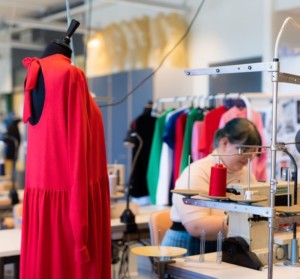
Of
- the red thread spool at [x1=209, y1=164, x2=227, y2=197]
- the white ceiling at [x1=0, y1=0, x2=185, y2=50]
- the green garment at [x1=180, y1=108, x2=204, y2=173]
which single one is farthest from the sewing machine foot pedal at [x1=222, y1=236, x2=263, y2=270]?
the white ceiling at [x1=0, y1=0, x2=185, y2=50]

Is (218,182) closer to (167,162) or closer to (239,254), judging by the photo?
(239,254)

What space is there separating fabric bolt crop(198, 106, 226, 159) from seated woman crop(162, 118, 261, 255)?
1492 millimetres

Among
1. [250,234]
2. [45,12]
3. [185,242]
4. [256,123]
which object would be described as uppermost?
[45,12]

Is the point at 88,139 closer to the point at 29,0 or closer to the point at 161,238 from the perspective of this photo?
the point at 161,238

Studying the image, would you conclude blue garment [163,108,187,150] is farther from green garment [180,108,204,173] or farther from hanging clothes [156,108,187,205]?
green garment [180,108,204,173]

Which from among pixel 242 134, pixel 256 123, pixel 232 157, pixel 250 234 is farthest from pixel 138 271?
pixel 250 234

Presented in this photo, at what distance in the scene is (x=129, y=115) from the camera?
6734 millimetres

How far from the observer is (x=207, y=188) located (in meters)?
2.85

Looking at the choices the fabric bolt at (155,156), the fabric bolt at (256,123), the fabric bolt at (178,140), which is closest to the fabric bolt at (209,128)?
the fabric bolt at (256,123)

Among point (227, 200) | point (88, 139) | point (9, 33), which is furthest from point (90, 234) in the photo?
point (9, 33)

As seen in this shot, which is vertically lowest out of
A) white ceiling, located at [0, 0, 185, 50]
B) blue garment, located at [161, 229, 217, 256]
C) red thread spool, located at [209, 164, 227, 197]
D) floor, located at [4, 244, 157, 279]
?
floor, located at [4, 244, 157, 279]

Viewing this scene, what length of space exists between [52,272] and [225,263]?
77 centimetres

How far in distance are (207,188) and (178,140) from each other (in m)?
2.00

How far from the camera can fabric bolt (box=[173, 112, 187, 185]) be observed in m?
4.80
